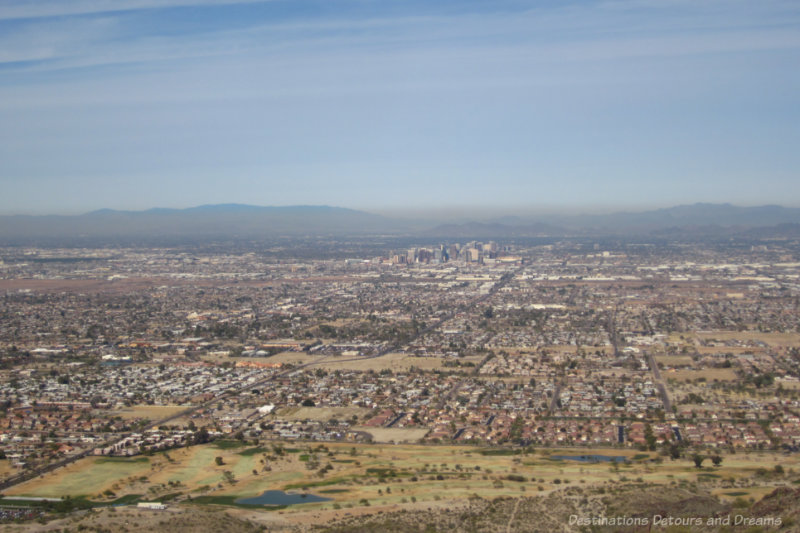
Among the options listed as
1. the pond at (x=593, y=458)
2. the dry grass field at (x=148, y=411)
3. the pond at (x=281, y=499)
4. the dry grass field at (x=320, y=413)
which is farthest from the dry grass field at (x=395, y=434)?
the dry grass field at (x=148, y=411)

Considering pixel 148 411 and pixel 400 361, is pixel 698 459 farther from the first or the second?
pixel 148 411

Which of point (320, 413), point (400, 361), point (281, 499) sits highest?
point (400, 361)

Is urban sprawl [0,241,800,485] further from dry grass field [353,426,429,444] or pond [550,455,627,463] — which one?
pond [550,455,627,463]

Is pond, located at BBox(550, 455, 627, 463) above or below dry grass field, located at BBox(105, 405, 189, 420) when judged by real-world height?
below

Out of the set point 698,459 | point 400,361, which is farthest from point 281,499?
point 400,361

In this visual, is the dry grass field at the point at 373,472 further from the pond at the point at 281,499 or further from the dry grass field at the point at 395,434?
the dry grass field at the point at 395,434

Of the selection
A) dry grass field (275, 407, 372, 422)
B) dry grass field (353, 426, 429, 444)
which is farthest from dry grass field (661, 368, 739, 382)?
dry grass field (275, 407, 372, 422)

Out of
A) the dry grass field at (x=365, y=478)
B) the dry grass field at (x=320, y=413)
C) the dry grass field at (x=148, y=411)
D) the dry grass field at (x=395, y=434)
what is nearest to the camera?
the dry grass field at (x=365, y=478)

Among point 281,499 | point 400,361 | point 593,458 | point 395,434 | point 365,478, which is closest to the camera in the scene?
point 281,499
